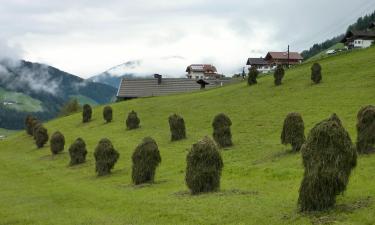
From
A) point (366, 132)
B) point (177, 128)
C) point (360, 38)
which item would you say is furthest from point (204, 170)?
point (360, 38)

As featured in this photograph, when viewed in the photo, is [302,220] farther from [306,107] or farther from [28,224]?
[306,107]

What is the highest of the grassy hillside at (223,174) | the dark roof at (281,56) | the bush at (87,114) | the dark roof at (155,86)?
the dark roof at (281,56)

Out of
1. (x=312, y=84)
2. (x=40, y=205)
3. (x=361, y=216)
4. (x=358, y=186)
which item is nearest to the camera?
(x=361, y=216)

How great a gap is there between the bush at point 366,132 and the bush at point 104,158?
1937cm

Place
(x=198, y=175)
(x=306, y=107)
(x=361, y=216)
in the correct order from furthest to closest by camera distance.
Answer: (x=306, y=107), (x=198, y=175), (x=361, y=216)

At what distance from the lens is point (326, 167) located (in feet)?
61.9

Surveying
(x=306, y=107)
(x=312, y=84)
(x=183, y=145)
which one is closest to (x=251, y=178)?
(x=183, y=145)

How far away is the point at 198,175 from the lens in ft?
87.7

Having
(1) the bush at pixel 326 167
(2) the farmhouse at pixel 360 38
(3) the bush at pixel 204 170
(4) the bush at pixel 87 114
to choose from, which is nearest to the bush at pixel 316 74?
(4) the bush at pixel 87 114

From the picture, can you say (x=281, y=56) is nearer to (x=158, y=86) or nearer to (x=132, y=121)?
(x=158, y=86)

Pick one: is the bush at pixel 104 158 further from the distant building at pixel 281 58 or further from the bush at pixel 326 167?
the distant building at pixel 281 58

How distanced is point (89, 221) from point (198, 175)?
6.18 meters

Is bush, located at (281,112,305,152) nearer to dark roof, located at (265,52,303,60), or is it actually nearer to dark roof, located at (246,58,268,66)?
dark roof, located at (265,52,303,60)

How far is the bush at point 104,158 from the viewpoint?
41.3 metres
